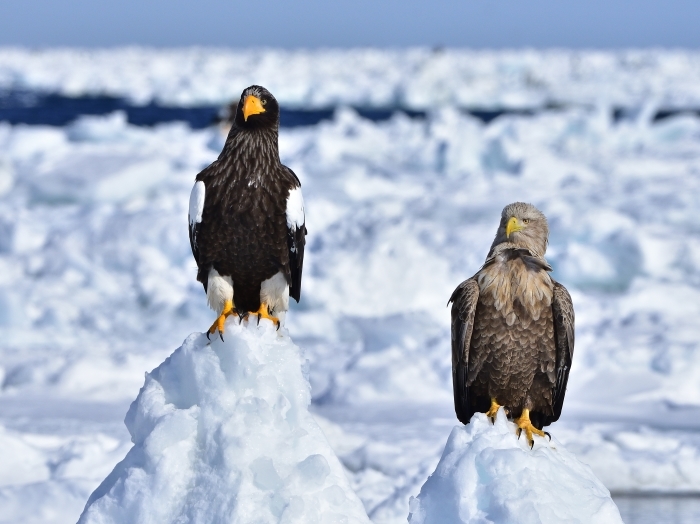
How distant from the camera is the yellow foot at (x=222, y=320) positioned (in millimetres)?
3094

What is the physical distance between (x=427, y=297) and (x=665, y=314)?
2.10 meters

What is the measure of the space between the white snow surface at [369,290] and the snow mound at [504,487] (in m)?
1.82

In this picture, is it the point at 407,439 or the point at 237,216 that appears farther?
the point at 407,439

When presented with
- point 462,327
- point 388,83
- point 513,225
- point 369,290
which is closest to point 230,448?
point 462,327

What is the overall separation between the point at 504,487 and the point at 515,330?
0.62m

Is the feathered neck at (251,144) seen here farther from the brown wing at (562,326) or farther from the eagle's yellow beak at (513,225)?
the brown wing at (562,326)

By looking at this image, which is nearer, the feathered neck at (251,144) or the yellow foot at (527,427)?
the yellow foot at (527,427)

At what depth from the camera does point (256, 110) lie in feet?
10.9

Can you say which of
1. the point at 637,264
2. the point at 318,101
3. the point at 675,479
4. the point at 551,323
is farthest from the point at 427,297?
the point at 318,101

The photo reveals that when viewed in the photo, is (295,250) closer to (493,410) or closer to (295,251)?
(295,251)

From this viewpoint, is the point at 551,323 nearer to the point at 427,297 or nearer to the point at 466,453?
the point at 466,453

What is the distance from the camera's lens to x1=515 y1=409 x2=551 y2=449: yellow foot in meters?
3.19

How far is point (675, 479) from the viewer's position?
219 inches

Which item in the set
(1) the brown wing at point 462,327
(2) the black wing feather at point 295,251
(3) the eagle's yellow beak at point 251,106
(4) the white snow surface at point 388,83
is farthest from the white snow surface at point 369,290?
(4) the white snow surface at point 388,83
